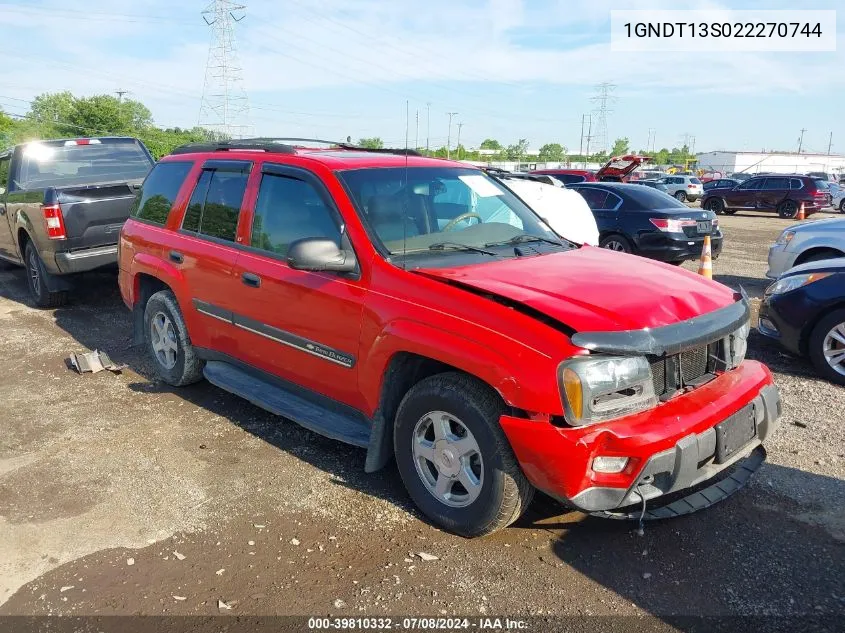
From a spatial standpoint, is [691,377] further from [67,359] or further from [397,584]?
[67,359]

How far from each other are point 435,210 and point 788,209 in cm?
2437

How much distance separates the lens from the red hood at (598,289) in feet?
9.89

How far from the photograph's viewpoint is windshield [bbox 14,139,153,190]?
28.7 ft

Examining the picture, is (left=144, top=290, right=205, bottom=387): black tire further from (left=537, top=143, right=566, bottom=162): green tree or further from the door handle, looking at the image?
(left=537, top=143, right=566, bottom=162): green tree

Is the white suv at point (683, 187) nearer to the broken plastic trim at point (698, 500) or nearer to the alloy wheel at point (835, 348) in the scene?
the alloy wheel at point (835, 348)

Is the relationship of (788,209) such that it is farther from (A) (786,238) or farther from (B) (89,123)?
(B) (89,123)

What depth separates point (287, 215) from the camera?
4.22m

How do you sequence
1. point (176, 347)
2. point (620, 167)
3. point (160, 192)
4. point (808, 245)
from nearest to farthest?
point (176, 347), point (160, 192), point (808, 245), point (620, 167)

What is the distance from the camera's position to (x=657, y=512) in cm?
312

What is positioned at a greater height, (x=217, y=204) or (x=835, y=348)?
(x=217, y=204)

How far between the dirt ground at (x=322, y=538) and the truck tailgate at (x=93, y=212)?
3403 mm

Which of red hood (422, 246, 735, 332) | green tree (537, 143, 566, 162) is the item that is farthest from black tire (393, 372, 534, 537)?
green tree (537, 143, 566, 162)

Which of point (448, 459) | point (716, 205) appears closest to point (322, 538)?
point (448, 459)

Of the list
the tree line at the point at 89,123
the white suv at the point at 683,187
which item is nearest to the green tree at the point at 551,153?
the tree line at the point at 89,123
